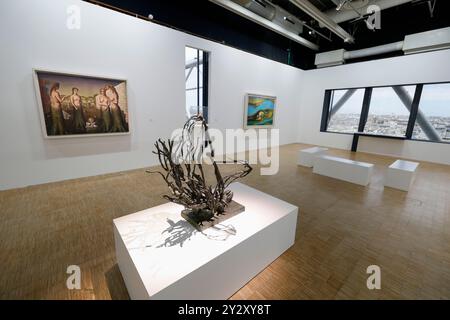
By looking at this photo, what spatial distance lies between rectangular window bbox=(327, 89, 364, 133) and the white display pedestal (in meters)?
6.78

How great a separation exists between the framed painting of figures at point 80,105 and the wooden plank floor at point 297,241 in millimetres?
937

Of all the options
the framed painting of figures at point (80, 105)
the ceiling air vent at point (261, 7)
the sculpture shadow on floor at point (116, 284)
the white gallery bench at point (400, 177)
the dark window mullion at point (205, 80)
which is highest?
the ceiling air vent at point (261, 7)

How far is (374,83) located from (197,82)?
567 cm

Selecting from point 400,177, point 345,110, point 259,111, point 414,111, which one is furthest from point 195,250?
point 345,110

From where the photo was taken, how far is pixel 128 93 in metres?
3.76

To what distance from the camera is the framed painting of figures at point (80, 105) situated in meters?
3.00

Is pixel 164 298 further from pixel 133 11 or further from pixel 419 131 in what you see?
pixel 419 131

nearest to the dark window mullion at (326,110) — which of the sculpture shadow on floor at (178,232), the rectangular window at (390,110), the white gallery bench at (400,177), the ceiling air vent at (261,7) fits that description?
the rectangular window at (390,110)

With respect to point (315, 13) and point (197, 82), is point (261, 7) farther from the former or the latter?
point (197, 82)

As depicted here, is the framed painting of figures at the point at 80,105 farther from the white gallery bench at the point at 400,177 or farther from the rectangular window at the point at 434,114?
the rectangular window at the point at 434,114

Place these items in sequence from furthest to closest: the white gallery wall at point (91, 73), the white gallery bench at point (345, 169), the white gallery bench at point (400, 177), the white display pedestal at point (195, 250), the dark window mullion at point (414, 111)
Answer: the dark window mullion at point (414, 111) → the white gallery bench at point (345, 169) → the white gallery bench at point (400, 177) → the white gallery wall at point (91, 73) → the white display pedestal at point (195, 250)

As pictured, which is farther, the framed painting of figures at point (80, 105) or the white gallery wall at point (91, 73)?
the framed painting of figures at point (80, 105)

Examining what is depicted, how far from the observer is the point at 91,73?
10.8 feet
